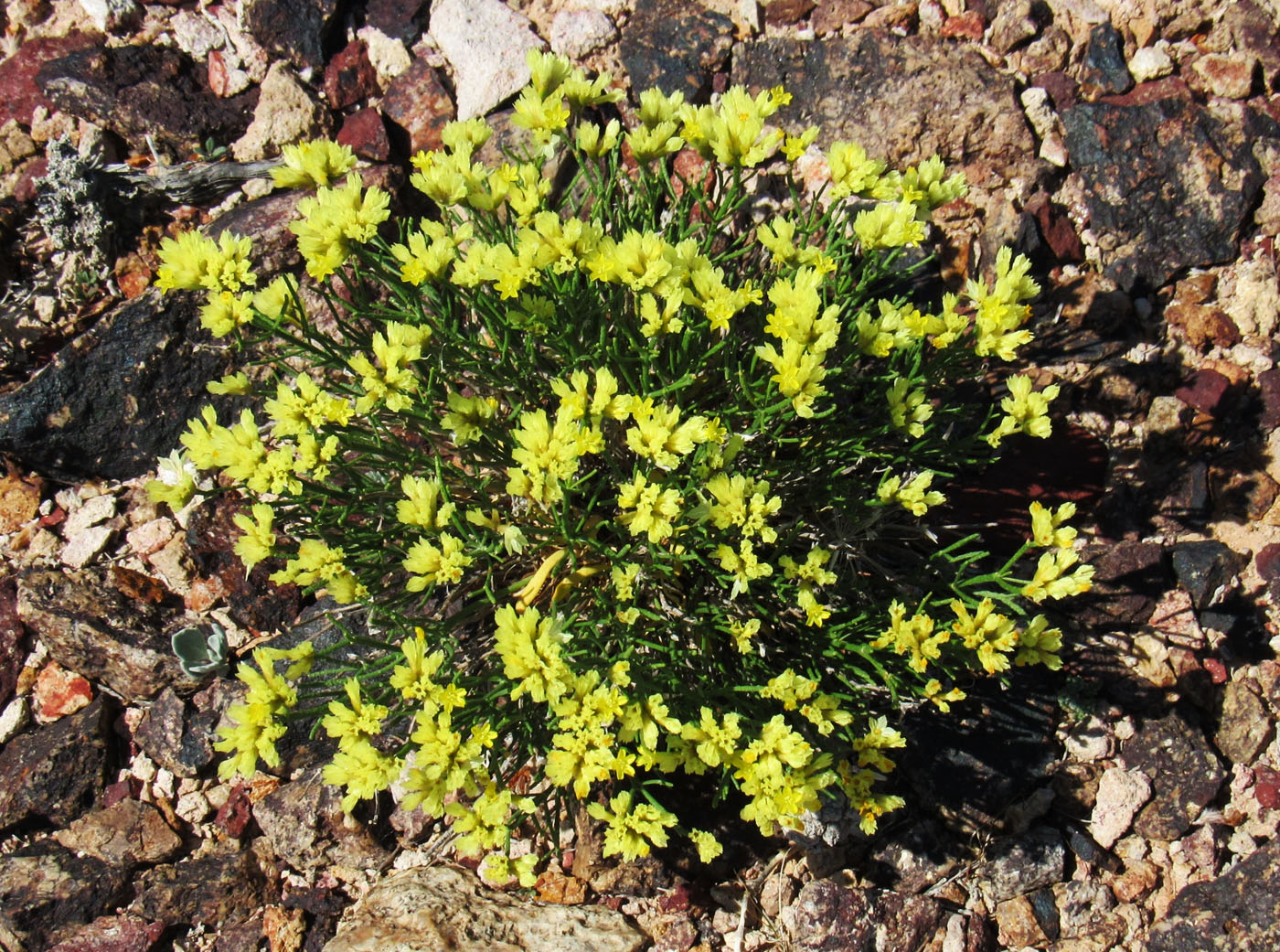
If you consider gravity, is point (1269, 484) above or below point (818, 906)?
above

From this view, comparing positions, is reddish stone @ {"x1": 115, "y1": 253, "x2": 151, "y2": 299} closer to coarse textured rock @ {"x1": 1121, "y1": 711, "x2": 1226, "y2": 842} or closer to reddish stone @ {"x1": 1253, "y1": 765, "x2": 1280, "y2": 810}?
coarse textured rock @ {"x1": 1121, "y1": 711, "x2": 1226, "y2": 842}

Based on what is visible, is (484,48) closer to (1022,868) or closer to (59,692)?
(59,692)

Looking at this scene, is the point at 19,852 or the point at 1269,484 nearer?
the point at 19,852

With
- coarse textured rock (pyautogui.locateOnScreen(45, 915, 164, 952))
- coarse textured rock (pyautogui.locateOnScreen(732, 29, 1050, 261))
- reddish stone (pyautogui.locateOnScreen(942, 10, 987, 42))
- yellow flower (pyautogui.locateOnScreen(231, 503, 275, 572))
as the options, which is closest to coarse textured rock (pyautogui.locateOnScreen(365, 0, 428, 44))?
coarse textured rock (pyautogui.locateOnScreen(732, 29, 1050, 261))

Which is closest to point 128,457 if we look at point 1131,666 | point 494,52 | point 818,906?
point 494,52

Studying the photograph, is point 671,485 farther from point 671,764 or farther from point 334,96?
point 334,96

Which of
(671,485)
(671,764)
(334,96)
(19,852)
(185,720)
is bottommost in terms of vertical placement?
(19,852)

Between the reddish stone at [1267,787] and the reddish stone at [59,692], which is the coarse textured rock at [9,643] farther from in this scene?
the reddish stone at [1267,787]
